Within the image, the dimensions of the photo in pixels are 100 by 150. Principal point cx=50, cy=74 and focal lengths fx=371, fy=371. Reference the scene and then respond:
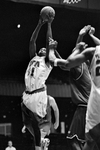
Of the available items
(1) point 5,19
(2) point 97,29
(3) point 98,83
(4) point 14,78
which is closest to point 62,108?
(4) point 14,78

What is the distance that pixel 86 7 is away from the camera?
536 inches

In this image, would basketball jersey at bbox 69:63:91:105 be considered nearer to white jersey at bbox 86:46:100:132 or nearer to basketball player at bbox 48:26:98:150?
basketball player at bbox 48:26:98:150

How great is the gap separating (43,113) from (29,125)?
320 mm

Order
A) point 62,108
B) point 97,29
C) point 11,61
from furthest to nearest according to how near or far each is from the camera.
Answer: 1. point 62,108
2. point 11,61
3. point 97,29

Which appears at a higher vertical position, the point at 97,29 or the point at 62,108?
the point at 97,29

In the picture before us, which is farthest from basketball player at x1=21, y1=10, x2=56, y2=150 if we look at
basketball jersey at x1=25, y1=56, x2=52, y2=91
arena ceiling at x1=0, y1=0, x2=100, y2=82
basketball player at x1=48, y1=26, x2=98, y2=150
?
arena ceiling at x1=0, y1=0, x2=100, y2=82

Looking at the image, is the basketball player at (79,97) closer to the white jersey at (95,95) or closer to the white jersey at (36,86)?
the white jersey at (36,86)

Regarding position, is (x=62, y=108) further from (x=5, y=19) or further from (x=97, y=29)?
(x=5, y=19)

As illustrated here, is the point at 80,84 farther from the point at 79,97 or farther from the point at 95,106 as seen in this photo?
the point at 95,106

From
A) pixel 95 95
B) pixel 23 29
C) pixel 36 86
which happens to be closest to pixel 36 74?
pixel 36 86

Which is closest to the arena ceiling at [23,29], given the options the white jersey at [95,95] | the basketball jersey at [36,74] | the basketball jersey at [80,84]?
the basketball jersey at [36,74]

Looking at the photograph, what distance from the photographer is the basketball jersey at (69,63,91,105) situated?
5.70 meters

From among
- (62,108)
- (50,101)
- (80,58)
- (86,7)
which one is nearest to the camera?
(80,58)

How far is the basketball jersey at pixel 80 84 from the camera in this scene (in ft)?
18.7
